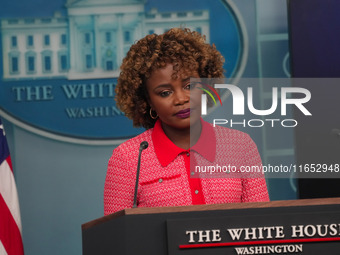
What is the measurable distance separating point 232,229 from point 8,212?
6.20 feet

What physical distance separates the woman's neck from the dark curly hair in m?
0.18

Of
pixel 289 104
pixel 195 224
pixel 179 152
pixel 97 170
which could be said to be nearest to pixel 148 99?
pixel 179 152

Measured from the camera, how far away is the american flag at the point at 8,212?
3375 mm

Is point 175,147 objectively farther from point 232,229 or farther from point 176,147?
point 232,229

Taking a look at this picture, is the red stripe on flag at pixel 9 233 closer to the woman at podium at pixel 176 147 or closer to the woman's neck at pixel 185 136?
the woman at podium at pixel 176 147

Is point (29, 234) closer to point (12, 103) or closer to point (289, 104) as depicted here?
point (12, 103)

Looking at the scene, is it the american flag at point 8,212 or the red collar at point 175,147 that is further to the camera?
the american flag at point 8,212

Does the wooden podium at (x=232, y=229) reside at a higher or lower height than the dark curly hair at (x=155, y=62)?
lower

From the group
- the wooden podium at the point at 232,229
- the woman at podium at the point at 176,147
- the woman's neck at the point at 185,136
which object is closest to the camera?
the wooden podium at the point at 232,229

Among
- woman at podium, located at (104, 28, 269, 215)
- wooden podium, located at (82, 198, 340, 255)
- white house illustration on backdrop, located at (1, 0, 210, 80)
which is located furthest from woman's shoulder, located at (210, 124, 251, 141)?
white house illustration on backdrop, located at (1, 0, 210, 80)

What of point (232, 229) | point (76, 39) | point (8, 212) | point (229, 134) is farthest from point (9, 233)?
point (232, 229)

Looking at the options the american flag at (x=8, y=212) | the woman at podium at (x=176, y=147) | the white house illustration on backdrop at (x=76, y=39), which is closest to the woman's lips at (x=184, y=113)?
the woman at podium at (x=176, y=147)

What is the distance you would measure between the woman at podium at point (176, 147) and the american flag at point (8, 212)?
→ 1.09m

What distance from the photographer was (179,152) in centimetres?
248
